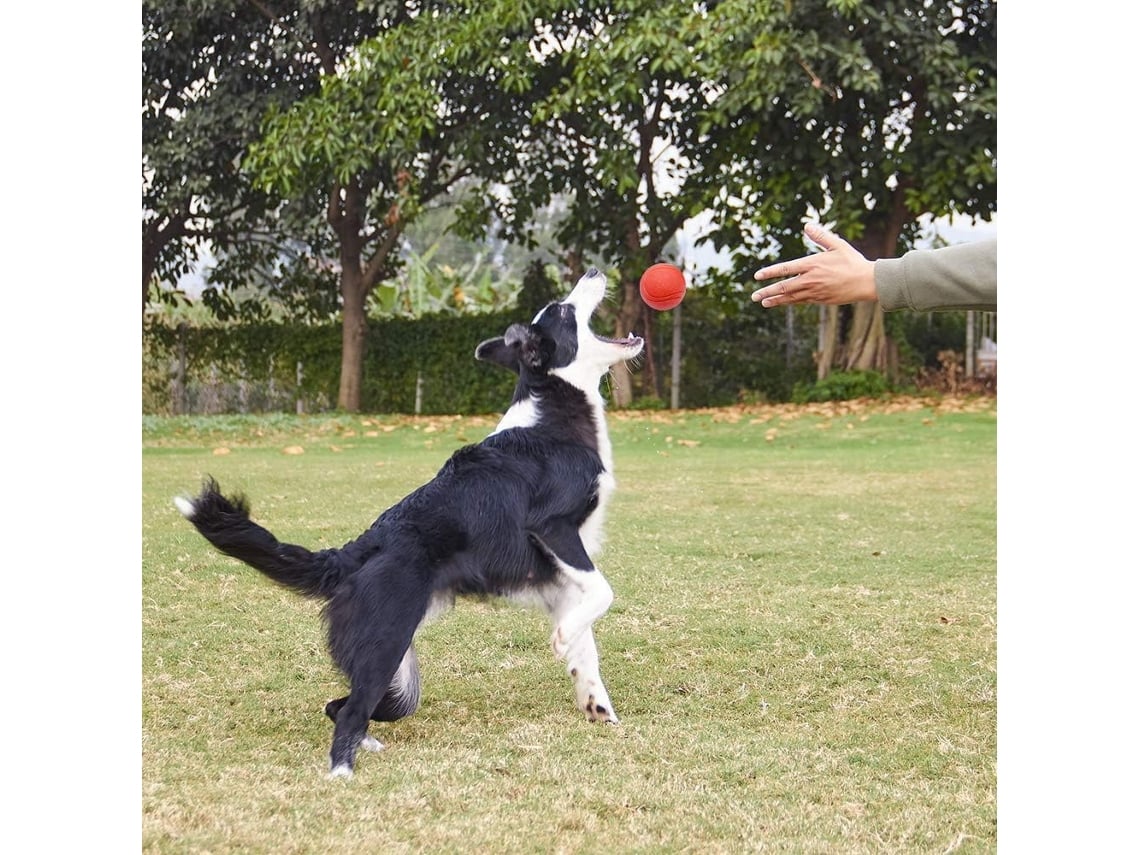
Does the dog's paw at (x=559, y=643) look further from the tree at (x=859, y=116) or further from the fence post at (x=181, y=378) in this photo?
the fence post at (x=181, y=378)

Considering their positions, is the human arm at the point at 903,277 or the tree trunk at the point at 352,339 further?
the tree trunk at the point at 352,339

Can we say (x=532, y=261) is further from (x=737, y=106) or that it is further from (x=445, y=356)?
(x=737, y=106)

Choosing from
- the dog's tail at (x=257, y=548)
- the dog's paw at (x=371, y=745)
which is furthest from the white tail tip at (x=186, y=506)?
the dog's paw at (x=371, y=745)

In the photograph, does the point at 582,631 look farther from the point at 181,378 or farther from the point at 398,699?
the point at 181,378

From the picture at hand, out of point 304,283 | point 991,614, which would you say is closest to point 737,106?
point 304,283

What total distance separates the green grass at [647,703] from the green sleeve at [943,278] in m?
1.07

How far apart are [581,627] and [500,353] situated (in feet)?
2.69

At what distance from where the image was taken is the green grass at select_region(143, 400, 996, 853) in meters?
2.43

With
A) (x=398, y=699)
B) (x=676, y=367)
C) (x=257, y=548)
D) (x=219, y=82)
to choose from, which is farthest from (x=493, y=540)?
(x=219, y=82)

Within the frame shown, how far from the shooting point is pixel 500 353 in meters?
3.40

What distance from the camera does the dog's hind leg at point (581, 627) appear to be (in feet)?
10.1

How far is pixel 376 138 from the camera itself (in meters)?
12.1

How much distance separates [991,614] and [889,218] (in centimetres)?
933

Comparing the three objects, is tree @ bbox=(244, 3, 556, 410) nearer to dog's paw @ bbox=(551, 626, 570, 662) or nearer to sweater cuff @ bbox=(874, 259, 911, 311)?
dog's paw @ bbox=(551, 626, 570, 662)
